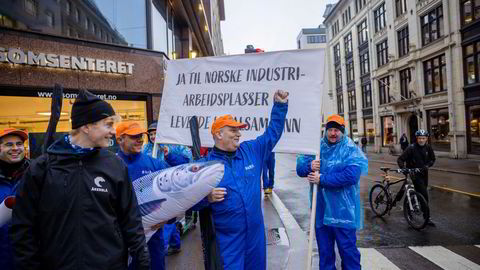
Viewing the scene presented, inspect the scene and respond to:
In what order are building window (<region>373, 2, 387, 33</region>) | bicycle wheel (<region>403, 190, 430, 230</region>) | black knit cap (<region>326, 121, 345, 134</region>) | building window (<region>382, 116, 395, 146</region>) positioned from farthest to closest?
building window (<region>373, 2, 387, 33</region>)
building window (<region>382, 116, 395, 146</region>)
bicycle wheel (<region>403, 190, 430, 230</region>)
black knit cap (<region>326, 121, 345, 134</region>)

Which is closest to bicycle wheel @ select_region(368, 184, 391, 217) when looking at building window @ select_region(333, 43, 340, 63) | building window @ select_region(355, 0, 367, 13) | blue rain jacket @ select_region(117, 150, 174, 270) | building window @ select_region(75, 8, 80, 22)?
blue rain jacket @ select_region(117, 150, 174, 270)

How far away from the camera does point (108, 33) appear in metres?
11.3

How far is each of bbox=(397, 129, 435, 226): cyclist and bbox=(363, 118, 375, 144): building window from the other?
99.5 ft

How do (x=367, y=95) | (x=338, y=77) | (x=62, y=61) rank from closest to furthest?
(x=62, y=61) → (x=367, y=95) → (x=338, y=77)

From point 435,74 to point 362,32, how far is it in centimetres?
1554

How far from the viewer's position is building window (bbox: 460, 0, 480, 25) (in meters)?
20.1

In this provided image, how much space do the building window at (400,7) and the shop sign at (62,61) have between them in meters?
26.9

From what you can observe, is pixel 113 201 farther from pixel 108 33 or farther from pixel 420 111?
pixel 420 111

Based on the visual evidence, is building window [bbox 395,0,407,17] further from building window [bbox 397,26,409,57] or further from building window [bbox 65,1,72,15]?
building window [bbox 65,1,72,15]

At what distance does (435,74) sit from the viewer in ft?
81.6

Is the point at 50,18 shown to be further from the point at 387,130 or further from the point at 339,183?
the point at 387,130

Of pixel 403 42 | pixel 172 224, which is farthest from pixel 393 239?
pixel 403 42

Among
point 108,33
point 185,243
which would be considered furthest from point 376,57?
point 185,243

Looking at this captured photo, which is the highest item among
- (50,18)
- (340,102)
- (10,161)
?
(340,102)
